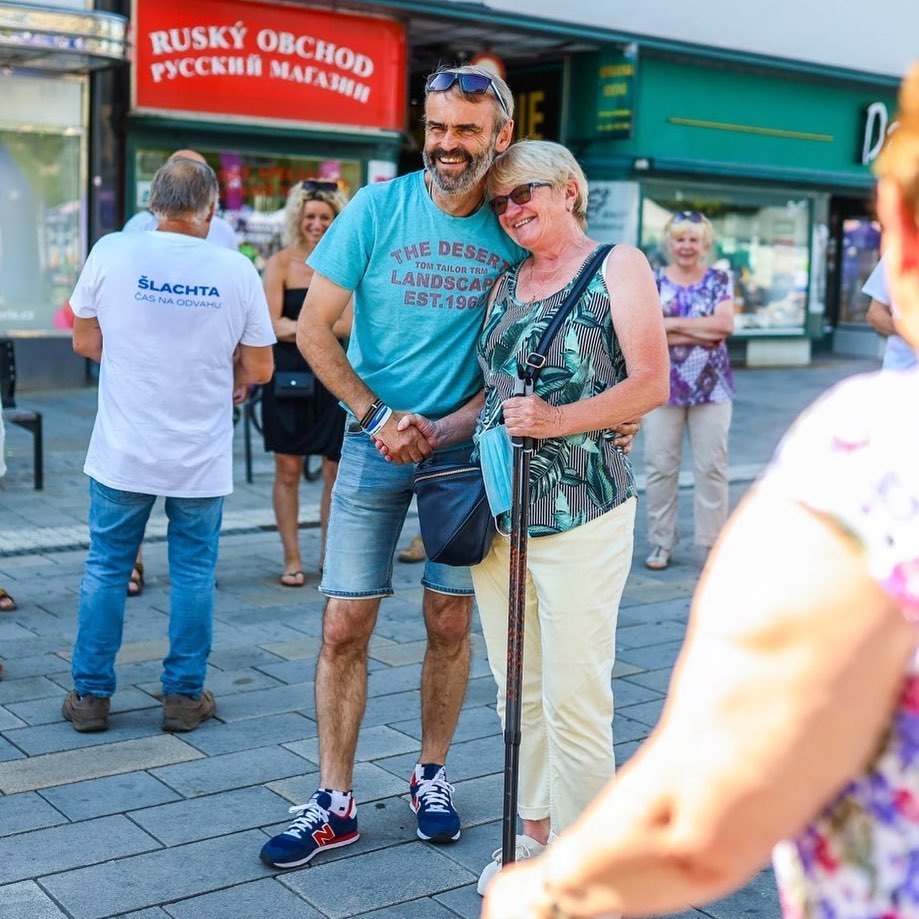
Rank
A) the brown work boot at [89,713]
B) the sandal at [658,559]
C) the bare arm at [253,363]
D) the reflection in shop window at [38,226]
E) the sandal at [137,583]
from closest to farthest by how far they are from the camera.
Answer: the brown work boot at [89,713]
the bare arm at [253,363]
the sandal at [137,583]
the sandal at [658,559]
the reflection in shop window at [38,226]

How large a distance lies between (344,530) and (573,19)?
45.5 feet

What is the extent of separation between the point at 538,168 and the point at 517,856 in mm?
1731

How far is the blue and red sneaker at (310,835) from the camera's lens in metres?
3.62

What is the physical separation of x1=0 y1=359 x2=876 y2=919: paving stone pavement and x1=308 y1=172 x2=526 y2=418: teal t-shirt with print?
4.09 feet

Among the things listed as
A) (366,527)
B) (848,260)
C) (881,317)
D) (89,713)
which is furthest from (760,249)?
(366,527)

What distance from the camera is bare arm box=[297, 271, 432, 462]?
11.9ft

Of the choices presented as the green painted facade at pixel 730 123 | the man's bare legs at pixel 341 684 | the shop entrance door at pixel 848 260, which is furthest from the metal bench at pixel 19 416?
the shop entrance door at pixel 848 260

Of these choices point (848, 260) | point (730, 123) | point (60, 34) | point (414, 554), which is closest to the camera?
point (414, 554)

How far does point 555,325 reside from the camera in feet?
10.9

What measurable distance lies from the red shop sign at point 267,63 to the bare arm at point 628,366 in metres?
11.2

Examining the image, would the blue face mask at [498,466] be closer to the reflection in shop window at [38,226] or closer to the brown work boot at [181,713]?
the brown work boot at [181,713]

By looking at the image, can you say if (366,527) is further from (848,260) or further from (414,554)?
(848,260)

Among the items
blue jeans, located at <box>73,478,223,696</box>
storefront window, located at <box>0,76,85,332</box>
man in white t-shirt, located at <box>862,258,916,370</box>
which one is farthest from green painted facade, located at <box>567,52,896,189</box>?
blue jeans, located at <box>73,478,223,696</box>

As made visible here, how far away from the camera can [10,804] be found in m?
4.01
